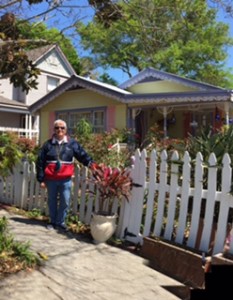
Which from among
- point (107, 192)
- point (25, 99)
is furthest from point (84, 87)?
point (25, 99)

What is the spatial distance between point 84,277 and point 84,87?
1322cm

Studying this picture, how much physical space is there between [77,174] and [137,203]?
154cm

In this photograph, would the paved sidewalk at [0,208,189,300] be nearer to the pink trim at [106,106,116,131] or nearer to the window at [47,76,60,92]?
the pink trim at [106,106,116,131]

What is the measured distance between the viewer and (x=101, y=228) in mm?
5367

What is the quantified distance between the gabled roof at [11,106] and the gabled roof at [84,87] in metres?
6.52

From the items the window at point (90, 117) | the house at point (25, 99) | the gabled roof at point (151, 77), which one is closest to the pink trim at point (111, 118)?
the window at point (90, 117)

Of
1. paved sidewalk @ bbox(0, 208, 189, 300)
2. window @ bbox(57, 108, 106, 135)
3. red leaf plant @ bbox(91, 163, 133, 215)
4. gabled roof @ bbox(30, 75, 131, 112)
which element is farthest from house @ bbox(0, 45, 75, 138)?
paved sidewalk @ bbox(0, 208, 189, 300)

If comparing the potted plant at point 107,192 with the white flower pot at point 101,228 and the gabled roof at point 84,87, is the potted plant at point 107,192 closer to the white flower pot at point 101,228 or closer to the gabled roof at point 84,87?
the white flower pot at point 101,228

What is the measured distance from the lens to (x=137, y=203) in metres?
5.55

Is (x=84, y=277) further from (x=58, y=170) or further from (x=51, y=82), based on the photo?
(x=51, y=82)

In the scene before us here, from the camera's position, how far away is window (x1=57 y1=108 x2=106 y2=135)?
16.6 meters

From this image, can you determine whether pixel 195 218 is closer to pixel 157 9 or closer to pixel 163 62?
pixel 157 9

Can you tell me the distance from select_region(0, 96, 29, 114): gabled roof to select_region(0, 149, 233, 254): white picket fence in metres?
19.7

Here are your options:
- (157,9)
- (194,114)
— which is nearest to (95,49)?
(194,114)
